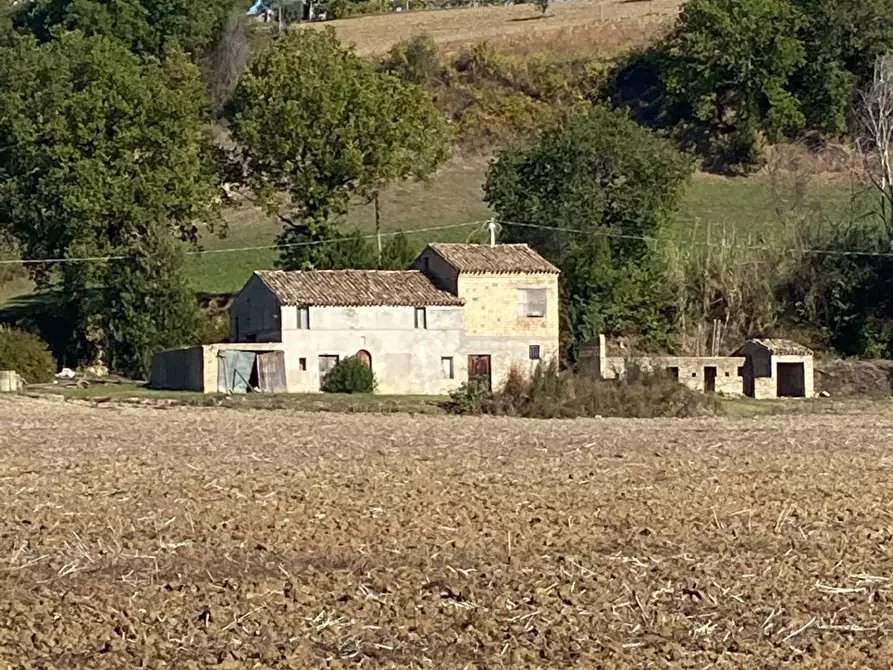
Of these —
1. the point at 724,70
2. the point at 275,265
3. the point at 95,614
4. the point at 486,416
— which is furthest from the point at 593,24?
the point at 95,614

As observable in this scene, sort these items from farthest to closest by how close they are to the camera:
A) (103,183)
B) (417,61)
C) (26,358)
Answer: (417,61), (103,183), (26,358)

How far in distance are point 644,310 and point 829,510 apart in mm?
50020

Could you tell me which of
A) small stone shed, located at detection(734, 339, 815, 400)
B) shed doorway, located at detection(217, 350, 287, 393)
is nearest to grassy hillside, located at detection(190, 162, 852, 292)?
small stone shed, located at detection(734, 339, 815, 400)

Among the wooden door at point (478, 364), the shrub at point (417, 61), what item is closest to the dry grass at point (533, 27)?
the shrub at point (417, 61)

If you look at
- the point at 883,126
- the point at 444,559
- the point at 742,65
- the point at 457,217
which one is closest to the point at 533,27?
the point at 742,65

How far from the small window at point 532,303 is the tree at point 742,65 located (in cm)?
4189

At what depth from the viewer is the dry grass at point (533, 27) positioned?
4806 inches

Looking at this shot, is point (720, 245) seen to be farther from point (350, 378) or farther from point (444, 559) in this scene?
point (444, 559)

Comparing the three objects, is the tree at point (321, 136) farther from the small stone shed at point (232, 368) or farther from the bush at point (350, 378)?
the bush at point (350, 378)

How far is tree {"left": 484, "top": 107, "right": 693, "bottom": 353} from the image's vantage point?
69.9 m

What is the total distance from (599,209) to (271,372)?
1824 centimetres

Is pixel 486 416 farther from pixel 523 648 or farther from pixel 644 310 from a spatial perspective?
pixel 523 648

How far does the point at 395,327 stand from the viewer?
201 feet

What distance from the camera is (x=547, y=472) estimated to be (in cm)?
2612
